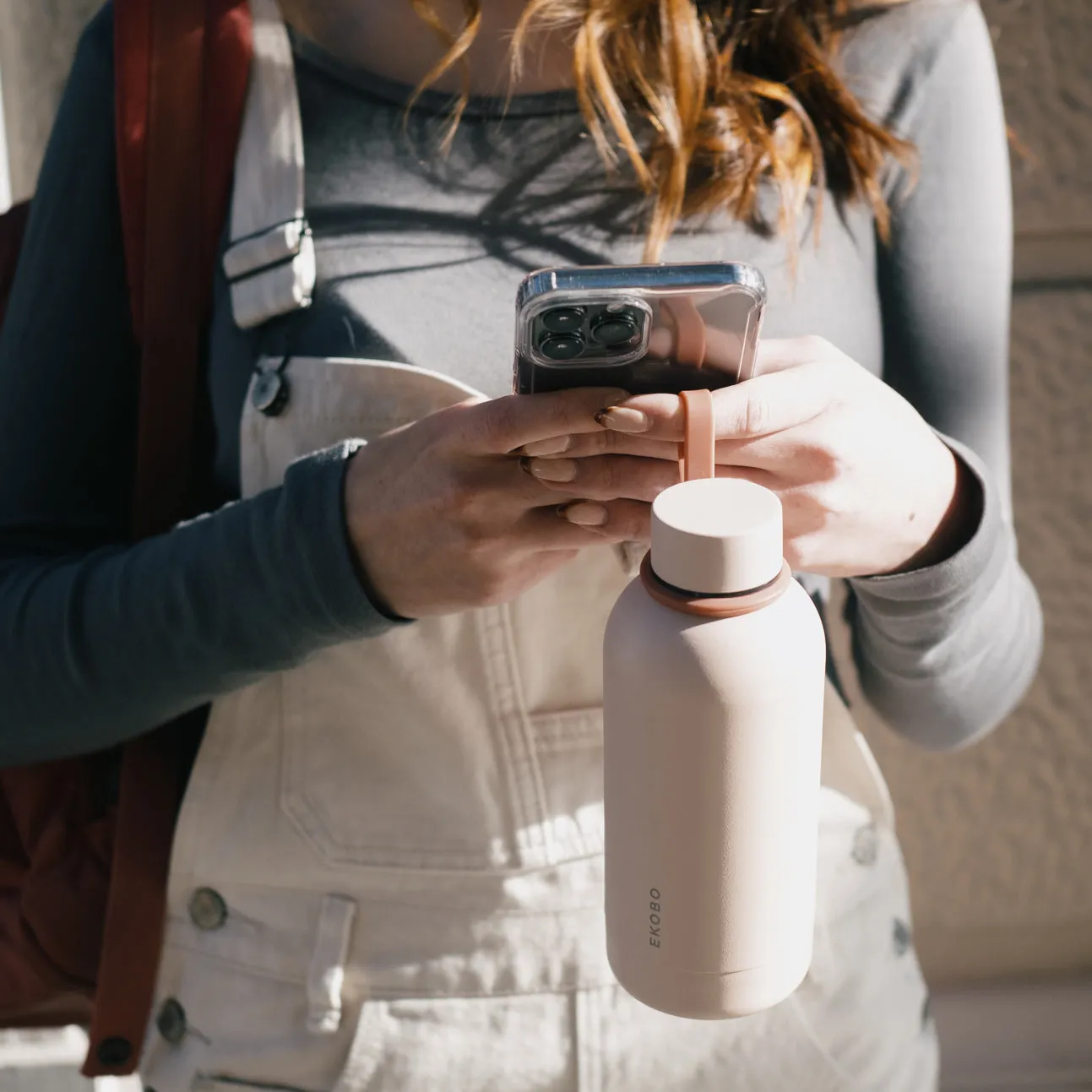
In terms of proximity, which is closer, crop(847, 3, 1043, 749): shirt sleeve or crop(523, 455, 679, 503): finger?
crop(523, 455, 679, 503): finger

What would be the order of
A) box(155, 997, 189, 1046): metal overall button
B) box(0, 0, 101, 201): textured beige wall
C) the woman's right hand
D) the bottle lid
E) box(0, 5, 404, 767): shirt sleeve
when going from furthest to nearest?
box(0, 0, 101, 201): textured beige wall, box(155, 997, 189, 1046): metal overall button, box(0, 5, 404, 767): shirt sleeve, the woman's right hand, the bottle lid

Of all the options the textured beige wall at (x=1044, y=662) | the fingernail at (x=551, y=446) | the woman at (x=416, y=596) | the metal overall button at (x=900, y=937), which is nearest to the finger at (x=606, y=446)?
the fingernail at (x=551, y=446)

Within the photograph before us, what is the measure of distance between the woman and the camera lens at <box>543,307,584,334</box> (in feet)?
0.66

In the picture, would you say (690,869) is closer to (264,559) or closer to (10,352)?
(264,559)

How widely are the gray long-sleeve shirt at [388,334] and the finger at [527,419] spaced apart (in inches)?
4.8

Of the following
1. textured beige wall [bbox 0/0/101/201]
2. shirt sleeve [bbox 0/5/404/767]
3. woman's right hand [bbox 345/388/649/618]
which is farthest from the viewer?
textured beige wall [bbox 0/0/101/201]

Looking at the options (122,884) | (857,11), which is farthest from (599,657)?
(857,11)

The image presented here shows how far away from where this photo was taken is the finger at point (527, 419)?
528 mm

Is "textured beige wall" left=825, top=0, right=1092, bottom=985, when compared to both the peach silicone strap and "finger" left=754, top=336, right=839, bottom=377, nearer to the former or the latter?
"finger" left=754, top=336, right=839, bottom=377

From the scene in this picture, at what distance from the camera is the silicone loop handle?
51 cm

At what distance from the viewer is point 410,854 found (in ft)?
2.51

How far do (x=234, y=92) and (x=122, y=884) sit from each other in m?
0.52

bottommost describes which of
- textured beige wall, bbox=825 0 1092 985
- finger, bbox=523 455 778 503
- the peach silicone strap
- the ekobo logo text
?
textured beige wall, bbox=825 0 1092 985

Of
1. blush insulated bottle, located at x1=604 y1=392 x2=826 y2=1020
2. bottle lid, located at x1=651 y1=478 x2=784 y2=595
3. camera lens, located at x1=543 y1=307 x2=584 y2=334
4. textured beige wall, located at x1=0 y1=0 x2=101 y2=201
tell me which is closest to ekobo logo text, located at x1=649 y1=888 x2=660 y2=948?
blush insulated bottle, located at x1=604 y1=392 x2=826 y2=1020
